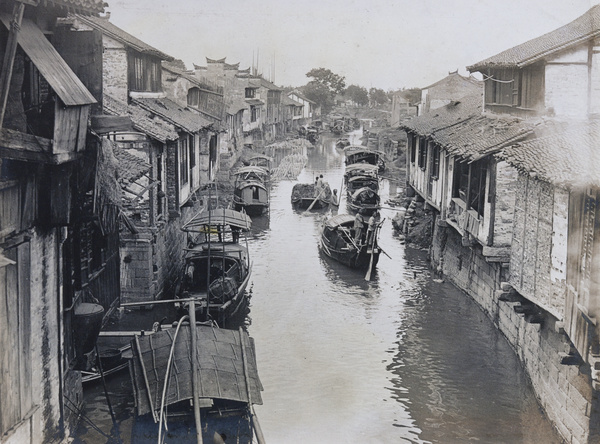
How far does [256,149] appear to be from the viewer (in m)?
64.6

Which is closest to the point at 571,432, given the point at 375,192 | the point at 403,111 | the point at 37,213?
the point at 37,213

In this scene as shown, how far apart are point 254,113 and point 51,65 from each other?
184 feet

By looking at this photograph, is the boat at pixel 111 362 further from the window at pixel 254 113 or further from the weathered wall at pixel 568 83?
the window at pixel 254 113

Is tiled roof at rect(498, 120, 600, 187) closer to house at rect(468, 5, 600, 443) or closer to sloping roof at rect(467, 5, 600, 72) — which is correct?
house at rect(468, 5, 600, 443)

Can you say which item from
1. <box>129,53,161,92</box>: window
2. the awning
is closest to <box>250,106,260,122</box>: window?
<box>129,53,161,92</box>: window

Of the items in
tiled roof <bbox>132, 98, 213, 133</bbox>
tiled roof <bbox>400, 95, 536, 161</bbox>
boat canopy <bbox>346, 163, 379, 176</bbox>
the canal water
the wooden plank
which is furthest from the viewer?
boat canopy <bbox>346, 163, 379, 176</bbox>

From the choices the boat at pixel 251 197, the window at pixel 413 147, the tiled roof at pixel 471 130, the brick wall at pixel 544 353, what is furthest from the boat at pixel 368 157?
the brick wall at pixel 544 353

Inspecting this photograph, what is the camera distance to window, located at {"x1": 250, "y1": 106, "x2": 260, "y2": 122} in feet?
206

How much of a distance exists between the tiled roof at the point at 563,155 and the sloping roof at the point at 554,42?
254 centimetres

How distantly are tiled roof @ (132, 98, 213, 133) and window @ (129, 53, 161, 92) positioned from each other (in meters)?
0.47

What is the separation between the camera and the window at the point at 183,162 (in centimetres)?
2373

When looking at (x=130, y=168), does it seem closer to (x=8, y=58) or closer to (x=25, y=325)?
(x=25, y=325)

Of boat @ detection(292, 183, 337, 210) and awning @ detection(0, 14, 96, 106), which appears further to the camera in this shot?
boat @ detection(292, 183, 337, 210)

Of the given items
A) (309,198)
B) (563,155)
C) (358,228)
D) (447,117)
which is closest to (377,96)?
(309,198)
